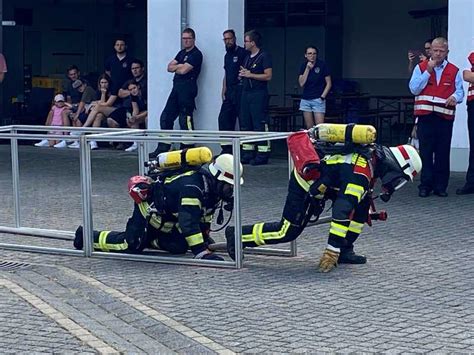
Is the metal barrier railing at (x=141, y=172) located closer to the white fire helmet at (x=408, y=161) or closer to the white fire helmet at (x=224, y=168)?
the white fire helmet at (x=224, y=168)

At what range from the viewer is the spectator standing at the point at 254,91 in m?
16.8

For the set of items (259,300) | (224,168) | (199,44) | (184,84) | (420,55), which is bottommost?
(259,300)

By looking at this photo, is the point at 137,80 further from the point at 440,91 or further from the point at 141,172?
the point at 141,172

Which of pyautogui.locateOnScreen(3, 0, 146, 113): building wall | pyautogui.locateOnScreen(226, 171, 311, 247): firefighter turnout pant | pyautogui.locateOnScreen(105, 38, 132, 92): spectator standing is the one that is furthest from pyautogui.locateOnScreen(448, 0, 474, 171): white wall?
pyautogui.locateOnScreen(3, 0, 146, 113): building wall

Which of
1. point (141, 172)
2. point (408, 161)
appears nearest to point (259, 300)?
point (408, 161)

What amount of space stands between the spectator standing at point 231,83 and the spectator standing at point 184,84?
0.50 m

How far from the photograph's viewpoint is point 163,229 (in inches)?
383

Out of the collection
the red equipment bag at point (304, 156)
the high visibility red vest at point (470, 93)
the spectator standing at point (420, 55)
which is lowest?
the red equipment bag at point (304, 156)

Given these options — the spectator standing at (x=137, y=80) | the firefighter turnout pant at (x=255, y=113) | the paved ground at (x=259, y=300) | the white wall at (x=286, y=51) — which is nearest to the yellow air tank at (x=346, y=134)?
the paved ground at (x=259, y=300)

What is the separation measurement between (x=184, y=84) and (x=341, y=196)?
28.9ft

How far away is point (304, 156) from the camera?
893 cm

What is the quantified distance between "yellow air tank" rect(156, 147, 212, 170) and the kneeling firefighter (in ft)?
2.04

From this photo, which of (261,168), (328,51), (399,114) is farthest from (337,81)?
(261,168)

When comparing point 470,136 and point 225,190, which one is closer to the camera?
point 225,190
